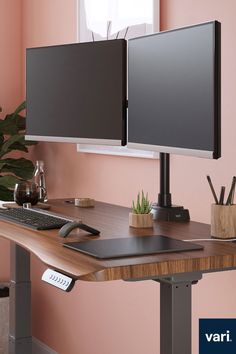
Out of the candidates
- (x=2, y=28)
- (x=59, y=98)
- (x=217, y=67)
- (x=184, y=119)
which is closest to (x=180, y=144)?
(x=184, y=119)

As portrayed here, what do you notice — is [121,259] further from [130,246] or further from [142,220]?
[142,220]

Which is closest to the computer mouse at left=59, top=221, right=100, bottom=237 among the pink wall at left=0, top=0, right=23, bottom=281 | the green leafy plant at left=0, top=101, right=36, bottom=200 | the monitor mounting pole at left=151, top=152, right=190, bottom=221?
the monitor mounting pole at left=151, top=152, right=190, bottom=221

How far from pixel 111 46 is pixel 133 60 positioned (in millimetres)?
115

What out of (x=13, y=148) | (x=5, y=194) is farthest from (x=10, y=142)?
(x=5, y=194)

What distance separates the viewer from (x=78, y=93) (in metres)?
2.75

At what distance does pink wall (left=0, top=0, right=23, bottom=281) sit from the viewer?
410cm

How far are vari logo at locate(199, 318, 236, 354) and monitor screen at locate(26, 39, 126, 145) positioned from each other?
2.31 feet

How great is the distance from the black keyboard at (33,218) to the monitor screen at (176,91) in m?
0.38

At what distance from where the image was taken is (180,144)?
2.26 meters

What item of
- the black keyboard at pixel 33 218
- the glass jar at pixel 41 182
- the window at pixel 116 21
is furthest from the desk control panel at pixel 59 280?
the window at pixel 116 21

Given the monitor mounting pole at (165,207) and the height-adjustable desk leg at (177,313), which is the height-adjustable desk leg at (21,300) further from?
the height-adjustable desk leg at (177,313)

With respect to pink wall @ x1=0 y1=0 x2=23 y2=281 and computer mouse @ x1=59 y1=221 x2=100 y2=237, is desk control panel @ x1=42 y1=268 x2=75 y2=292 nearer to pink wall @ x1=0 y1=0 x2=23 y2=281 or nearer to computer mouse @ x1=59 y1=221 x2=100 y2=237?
computer mouse @ x1=59 y1=221 x2=100 y2=237

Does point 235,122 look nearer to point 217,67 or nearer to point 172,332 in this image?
point 217,67

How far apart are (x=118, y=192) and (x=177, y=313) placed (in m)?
1.37
